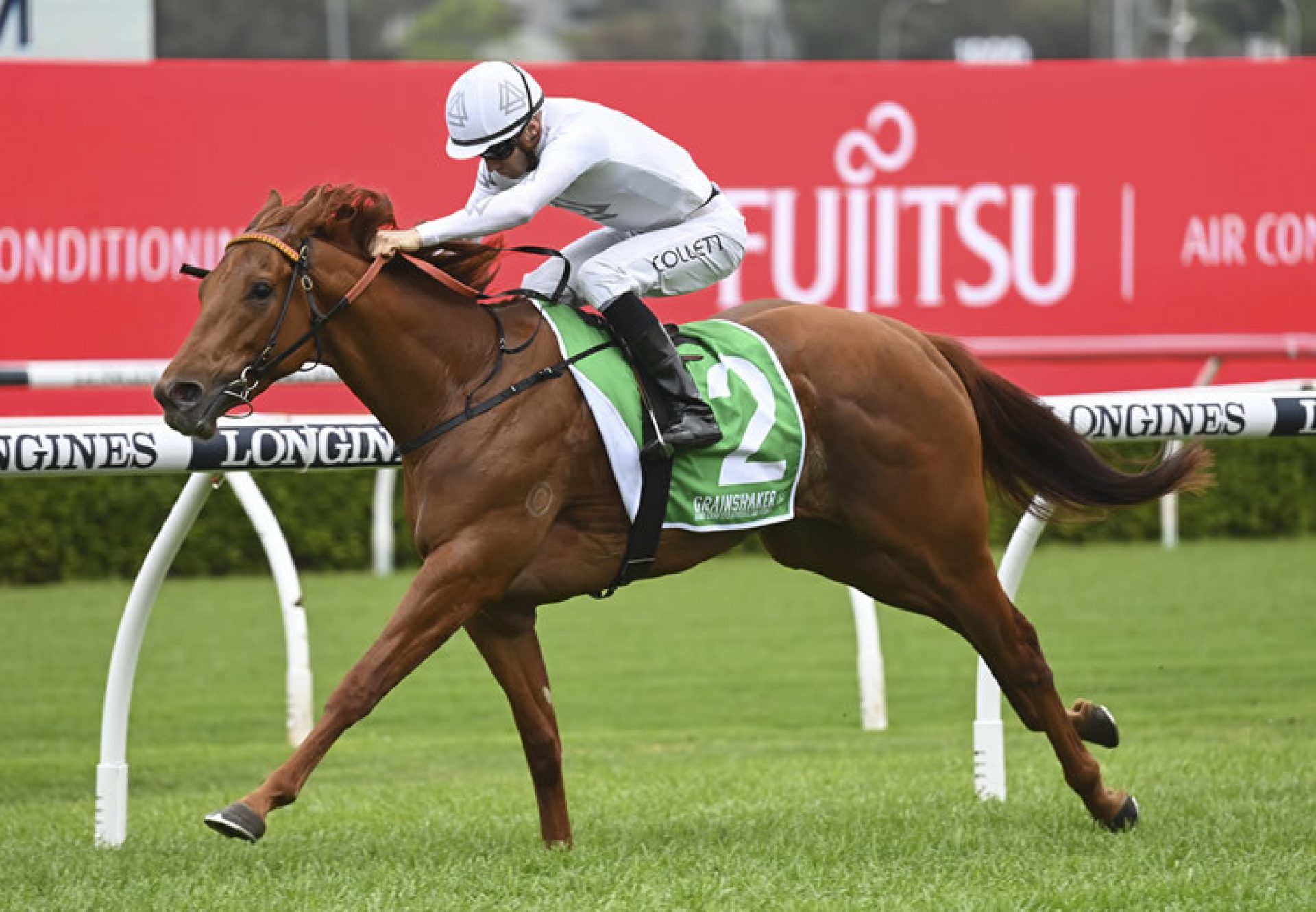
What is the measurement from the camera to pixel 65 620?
10.3 metres

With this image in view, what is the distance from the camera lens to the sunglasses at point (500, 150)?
4.45m

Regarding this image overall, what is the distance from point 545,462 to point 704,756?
2.81 meters

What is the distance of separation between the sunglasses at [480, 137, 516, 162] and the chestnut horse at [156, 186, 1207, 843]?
23cm

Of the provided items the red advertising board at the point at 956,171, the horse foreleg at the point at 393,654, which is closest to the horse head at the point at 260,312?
the horse foreleg at the point at 393,654

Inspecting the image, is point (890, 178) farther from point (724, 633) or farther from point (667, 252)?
point (667, 252)

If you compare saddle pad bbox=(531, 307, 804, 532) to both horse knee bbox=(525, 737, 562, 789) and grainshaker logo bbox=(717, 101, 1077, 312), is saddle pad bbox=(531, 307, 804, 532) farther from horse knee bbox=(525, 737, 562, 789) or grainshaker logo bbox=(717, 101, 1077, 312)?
grainshaker logo bbox=(717, 101, 1077, 312)

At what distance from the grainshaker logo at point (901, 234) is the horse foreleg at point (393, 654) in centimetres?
631

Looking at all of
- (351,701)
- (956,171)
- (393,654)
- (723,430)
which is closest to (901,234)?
(956,171)

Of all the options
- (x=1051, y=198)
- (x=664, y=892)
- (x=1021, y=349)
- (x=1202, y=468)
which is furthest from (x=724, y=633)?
(x=664, y=892)

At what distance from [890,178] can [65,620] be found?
5006mm

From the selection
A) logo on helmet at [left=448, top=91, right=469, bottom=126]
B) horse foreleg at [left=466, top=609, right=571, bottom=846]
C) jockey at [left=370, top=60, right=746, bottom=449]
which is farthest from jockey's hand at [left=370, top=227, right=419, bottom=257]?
horse foreleg at [left=466, top=609, right=571, bottom=846]

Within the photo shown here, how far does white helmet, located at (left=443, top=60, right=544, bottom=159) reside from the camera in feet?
14.4

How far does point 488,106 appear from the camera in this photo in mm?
4383

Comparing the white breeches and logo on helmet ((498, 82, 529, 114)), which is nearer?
logo on helmet ((498, 82, 529, 114))
